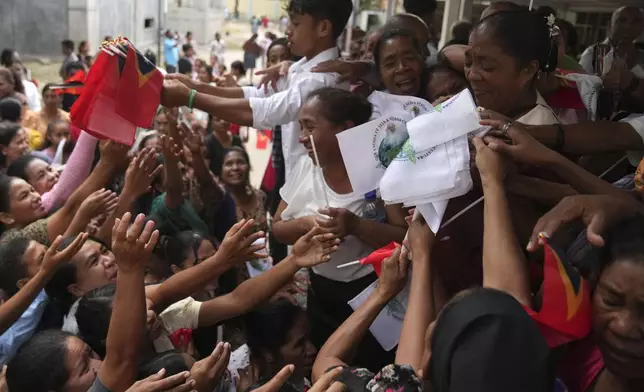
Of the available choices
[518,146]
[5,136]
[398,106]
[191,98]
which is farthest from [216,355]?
[5,136]

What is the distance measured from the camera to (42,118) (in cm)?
495

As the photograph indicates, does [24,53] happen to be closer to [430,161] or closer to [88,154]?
[88,154]

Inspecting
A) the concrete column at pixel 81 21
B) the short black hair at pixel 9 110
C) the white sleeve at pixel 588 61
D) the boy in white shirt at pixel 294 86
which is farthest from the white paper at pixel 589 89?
the concrete column at pixel 81 21

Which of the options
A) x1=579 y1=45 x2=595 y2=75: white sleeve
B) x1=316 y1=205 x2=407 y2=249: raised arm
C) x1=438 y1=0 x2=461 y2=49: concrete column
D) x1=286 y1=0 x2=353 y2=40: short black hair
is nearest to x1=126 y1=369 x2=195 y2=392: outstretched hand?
x1=316 y1=205 x2=407 y2=249: raised arm

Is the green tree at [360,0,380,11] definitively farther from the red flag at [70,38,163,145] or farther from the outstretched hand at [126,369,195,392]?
the outstretched hand at [126,369,195,392]

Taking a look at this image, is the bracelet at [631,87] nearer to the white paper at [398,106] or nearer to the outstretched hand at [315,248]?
the white paper at [398,106]

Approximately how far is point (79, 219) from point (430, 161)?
1.66m

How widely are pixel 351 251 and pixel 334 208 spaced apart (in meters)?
0.27

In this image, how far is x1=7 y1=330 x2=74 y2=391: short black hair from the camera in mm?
1682

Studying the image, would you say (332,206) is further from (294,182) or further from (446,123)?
(446,123)

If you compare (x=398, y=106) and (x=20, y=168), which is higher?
(x=398, y=106)

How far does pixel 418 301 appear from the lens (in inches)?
61.1

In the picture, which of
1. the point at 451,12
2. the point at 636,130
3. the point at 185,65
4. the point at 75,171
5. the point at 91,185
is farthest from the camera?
the point at 185,65

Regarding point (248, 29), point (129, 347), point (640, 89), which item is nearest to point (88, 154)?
point (129, 347)
